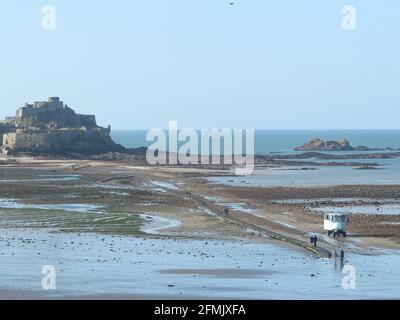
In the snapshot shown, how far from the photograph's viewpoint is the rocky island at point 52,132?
120 m

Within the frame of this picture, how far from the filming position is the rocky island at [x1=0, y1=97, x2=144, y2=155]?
395 ft

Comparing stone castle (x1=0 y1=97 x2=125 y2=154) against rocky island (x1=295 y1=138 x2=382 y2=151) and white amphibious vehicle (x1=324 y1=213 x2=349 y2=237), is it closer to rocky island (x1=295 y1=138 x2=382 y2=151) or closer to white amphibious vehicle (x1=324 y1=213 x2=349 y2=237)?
rocky island (x1=295 y1=138 x2=382 y2=151)

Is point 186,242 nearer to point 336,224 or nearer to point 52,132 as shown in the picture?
point 336,224

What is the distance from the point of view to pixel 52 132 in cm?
12094

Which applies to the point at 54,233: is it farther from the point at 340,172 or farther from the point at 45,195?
the point at 340,172

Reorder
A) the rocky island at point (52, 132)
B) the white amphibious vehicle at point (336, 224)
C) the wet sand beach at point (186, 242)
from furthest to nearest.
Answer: the rocky island at point (52, 132) < the white amphibious vehicle at point (336, 224) < the wet sand beach at point (186, 242)

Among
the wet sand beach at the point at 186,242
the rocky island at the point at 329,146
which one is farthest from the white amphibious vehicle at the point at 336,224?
the rocky island at the point at 329,146

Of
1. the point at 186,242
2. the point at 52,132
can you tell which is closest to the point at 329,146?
the point at 52,132

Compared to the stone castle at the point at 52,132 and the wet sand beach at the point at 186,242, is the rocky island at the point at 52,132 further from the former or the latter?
the wet sand beach at the point at 186,242
